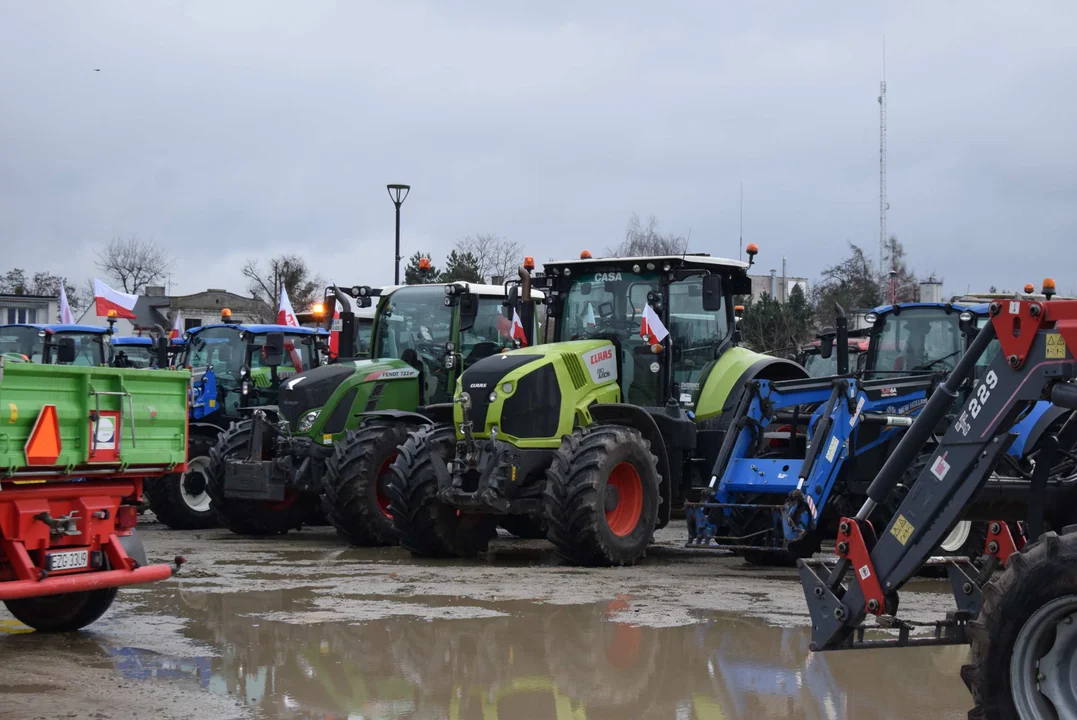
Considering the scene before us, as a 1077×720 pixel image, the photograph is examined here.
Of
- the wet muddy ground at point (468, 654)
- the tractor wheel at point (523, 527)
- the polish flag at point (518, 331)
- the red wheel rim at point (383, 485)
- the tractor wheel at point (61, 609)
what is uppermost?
the polish flag at point (518, 331)

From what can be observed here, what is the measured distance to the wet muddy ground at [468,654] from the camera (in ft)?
20.3

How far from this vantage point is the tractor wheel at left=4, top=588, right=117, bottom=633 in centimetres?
803

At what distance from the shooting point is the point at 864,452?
1072 centimetres

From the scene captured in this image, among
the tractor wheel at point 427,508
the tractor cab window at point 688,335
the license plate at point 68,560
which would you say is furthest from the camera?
the tractor cab window at point 688,335

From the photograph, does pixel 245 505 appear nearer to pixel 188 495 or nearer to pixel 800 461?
pixel 188 495

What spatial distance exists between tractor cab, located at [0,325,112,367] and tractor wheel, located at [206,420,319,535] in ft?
11.7

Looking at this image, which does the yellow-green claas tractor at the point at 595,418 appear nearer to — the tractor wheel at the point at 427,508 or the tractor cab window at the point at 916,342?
the tractor wheel at the point at 427,508

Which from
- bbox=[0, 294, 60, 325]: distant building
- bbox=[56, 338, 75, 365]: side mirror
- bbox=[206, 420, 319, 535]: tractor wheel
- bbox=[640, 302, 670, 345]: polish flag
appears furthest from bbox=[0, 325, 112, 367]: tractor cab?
bbox=[0, 294, 60, 325]: distant building

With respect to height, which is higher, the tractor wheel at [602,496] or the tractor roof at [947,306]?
the tractor roof at [947,306]

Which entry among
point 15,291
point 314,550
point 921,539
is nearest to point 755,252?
point 314,550

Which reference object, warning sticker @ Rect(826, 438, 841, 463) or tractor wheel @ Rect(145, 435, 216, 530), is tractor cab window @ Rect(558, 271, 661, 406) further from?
tractor wheel @ Rect(145, 435, 216, 530)

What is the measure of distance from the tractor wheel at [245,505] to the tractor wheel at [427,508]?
276 cm

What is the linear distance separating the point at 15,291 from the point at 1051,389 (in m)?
62.3

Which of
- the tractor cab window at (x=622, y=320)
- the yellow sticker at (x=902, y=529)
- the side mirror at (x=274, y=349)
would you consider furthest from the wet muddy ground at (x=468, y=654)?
the side mirror at (x=274, y=349)
